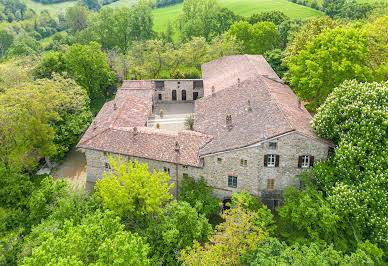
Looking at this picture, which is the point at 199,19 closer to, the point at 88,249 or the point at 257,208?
the point at 257,208

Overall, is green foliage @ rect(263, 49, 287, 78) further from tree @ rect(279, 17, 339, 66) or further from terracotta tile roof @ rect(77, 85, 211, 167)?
terracotta tile roof @ rect(77, 85, 211, 167)

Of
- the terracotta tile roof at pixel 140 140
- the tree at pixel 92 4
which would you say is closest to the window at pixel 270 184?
the terracotta tile roof at pixel 140 140

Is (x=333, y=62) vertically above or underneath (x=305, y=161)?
above

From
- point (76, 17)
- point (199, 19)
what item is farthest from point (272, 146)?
point (76, 17)

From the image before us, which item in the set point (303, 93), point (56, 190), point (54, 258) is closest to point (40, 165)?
point (56, 190)

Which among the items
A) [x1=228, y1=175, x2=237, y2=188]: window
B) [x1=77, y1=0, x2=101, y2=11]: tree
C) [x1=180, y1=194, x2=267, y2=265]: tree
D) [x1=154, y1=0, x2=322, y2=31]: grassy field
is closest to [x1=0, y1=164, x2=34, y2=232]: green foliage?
[x1=180, y1=194, x2=267, y2=265]: tree

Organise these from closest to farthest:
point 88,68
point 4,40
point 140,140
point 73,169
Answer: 1. point 140,140
2. point 73,169
3. point 88,68
4. point 4,40
